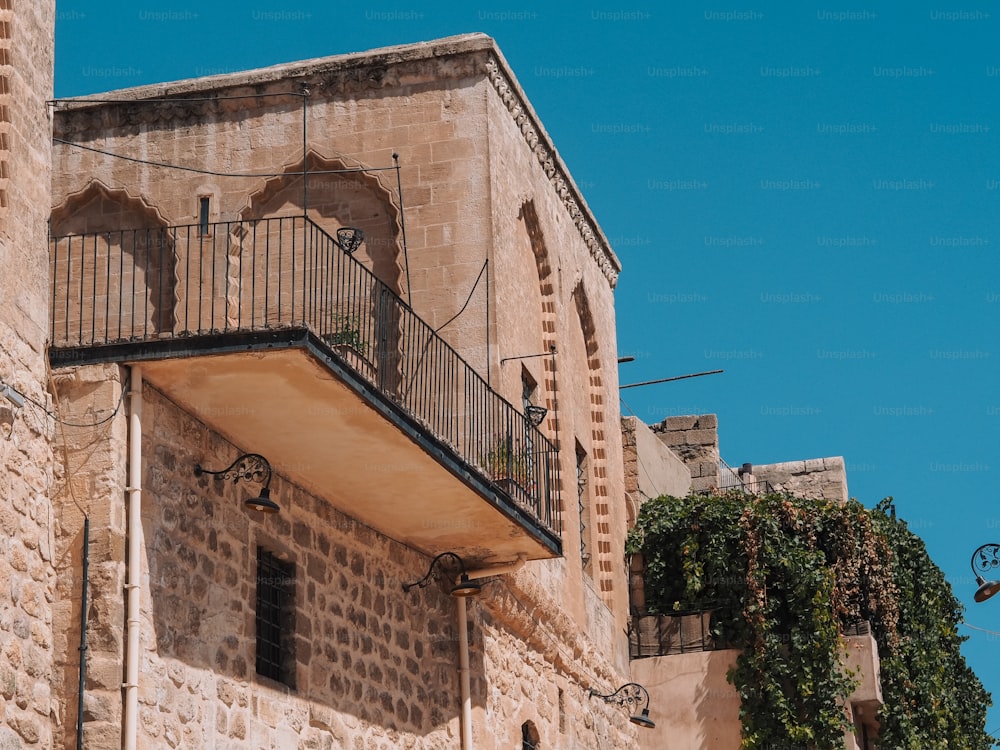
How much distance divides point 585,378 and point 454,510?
662cm

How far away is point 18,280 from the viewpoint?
10305mm

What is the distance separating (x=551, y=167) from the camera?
19031 millimetres

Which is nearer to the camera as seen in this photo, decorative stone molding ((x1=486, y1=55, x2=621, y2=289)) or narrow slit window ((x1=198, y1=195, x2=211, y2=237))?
narrow slit window ((x1=198, y1=195, x2=211, y2=237))

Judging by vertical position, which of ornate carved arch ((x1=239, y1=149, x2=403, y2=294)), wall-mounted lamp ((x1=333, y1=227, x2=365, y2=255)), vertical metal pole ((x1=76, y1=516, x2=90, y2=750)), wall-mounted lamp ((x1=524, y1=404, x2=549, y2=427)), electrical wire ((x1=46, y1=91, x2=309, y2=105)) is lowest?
vertical metal pole ((x1=76, y1=516, x2=90, y2=750))

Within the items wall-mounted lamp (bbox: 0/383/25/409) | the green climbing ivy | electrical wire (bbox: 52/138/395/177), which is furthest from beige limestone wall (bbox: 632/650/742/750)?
wall-mounted lamp (bbox: 0/383/25/409)

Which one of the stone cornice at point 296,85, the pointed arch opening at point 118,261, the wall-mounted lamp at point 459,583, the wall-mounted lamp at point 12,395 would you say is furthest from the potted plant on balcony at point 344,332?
the wall-mounted lamp at point 12,395

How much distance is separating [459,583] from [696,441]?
35.5 ft

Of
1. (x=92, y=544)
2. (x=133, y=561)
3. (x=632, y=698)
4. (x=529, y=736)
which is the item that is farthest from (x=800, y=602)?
(x=92, y=544)

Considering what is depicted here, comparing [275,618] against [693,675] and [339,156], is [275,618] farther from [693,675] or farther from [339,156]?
[693,675]

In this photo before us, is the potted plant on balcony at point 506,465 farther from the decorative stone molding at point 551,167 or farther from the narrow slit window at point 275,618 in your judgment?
the decorative stone molding at point 551,167

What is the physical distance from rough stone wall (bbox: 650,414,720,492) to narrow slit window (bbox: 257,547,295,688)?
13.3 meters

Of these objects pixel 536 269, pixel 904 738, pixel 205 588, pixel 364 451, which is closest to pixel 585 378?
pixel 536 269

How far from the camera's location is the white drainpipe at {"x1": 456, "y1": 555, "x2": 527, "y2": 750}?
14.8 m

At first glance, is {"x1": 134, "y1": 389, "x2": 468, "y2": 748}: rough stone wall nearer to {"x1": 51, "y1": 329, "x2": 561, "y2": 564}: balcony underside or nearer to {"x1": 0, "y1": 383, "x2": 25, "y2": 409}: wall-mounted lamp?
{"x1": 51, "y1": 329, "x2": 561, "y2": 564}: balcony underside
